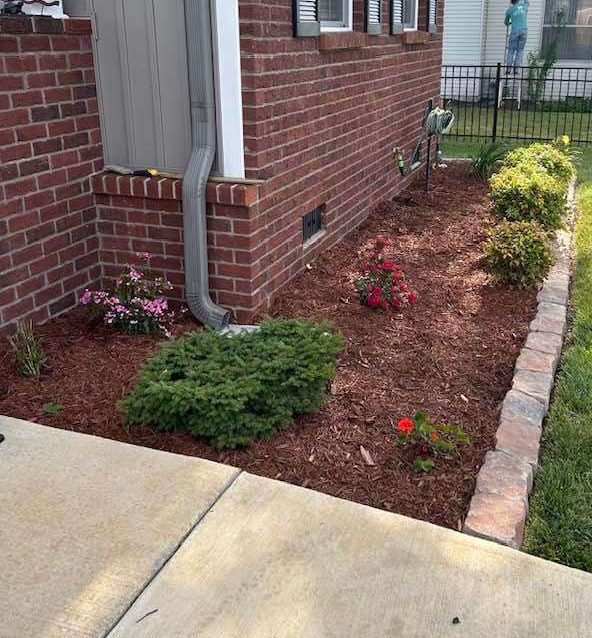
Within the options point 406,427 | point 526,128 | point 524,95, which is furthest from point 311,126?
point 524,95

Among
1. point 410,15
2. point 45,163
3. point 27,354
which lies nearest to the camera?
point 27,354

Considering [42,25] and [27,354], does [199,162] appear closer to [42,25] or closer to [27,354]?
[42,25]

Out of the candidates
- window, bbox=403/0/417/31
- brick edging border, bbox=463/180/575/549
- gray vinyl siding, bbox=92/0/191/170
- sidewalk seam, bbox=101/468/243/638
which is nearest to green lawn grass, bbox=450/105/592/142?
window, bbox=403/0/417/31

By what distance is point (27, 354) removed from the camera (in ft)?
11.6

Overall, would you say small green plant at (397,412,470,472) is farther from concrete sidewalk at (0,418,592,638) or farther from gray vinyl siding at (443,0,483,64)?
gray vinyl siding at (443,0,483,64)

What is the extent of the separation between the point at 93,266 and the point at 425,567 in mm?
2847

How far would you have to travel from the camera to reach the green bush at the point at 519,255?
→ 4.86 m

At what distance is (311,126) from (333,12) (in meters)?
1.12

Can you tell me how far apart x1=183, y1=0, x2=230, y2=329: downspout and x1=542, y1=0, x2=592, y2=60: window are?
1501 centimetres

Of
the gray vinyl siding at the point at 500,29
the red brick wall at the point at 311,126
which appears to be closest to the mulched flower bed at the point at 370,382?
the red brick wall at the point at 311,126

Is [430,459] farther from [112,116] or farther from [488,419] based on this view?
[112,116]

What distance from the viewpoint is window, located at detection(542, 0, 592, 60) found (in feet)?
54.5

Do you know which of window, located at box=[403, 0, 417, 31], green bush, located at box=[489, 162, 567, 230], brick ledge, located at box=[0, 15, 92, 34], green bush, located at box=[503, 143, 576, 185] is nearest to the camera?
brick ledge, located at box=[0, 15, 92, 34]

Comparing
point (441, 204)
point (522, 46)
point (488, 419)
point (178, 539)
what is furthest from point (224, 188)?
point (522, 46)
